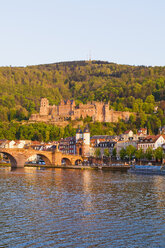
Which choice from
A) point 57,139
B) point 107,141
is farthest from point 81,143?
point 57,139

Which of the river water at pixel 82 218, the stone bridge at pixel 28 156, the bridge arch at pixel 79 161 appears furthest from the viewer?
the bridge arch at pixel 79 161

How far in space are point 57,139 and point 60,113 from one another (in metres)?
27.2

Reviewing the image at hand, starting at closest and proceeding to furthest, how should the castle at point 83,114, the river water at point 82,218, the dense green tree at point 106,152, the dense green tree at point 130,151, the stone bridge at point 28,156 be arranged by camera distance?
the river water at point 82,218
the stone bridge at point 28,156
the dense green tree at point 130,151
the dense green tree at point 106,152
the castle at point 83,114

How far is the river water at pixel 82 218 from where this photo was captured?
65.6 ft

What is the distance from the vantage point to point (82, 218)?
24719 mm

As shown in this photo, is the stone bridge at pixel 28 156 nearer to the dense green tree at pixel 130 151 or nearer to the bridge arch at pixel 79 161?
the bridge arch at pixel 79 161

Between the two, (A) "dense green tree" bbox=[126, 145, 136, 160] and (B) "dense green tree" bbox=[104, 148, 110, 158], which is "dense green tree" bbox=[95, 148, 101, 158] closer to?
(B) "dense green tree" bbox=[104, 148, 110, 158]

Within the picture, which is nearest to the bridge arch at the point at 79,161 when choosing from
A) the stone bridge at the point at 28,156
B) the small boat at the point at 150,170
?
the stone bridge at the point at 28,156

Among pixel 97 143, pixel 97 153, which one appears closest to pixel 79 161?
pixel 97 153

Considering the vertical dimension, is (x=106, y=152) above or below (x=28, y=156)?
above

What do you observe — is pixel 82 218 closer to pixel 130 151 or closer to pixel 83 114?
pixel 130 151

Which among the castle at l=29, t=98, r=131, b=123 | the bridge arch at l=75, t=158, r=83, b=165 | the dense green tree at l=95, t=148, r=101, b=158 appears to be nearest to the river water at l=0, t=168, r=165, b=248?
the bridge arch at l=75, t=158, r=83, b=165

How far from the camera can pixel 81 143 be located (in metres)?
100

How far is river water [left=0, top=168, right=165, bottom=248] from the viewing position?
2000 centimetres
